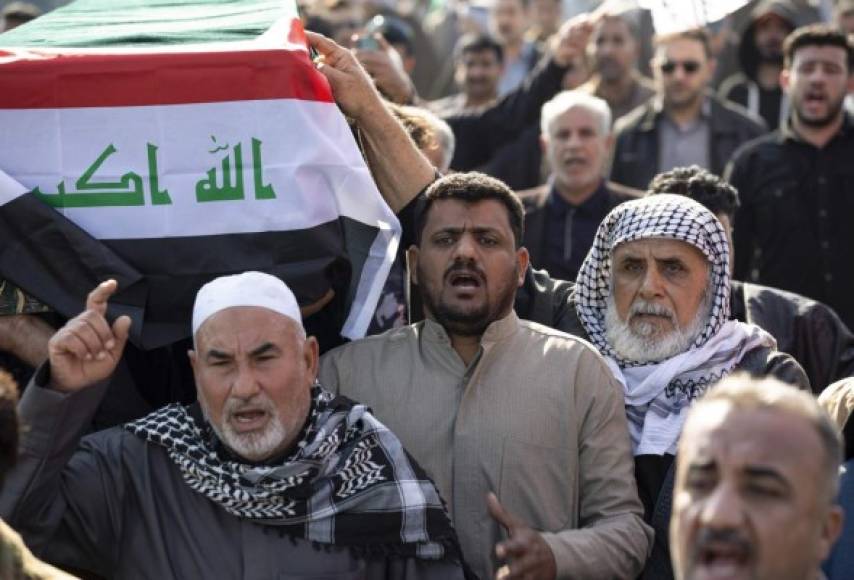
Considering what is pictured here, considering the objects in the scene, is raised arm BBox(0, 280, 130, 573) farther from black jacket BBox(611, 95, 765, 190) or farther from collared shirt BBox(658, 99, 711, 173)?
collared shirt BBox(658, 99, 711, 173)

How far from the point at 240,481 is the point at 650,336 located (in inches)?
65.5

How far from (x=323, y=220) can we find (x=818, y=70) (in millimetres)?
4217

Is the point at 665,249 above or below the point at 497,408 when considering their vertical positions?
above

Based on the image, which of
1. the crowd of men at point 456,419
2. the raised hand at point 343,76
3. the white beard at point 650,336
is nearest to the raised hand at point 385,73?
the crowd of men at point 456,419

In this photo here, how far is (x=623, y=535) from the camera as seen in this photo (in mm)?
5137

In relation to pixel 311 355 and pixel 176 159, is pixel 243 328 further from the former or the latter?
pixel 176 159

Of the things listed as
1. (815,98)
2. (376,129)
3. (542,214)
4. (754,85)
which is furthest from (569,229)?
(754,85)

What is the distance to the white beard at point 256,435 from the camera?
195 inches

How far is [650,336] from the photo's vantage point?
594 cm

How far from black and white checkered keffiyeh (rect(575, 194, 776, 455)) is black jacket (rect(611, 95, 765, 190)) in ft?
11.9

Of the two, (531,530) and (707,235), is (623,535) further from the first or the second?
(707,235)

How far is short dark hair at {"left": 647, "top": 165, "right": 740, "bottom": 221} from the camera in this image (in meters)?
6.98

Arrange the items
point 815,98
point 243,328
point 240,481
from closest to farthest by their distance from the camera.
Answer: point 240,481 → point 243,328 → point 815,98

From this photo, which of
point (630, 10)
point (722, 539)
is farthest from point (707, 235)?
point (630, 10)
